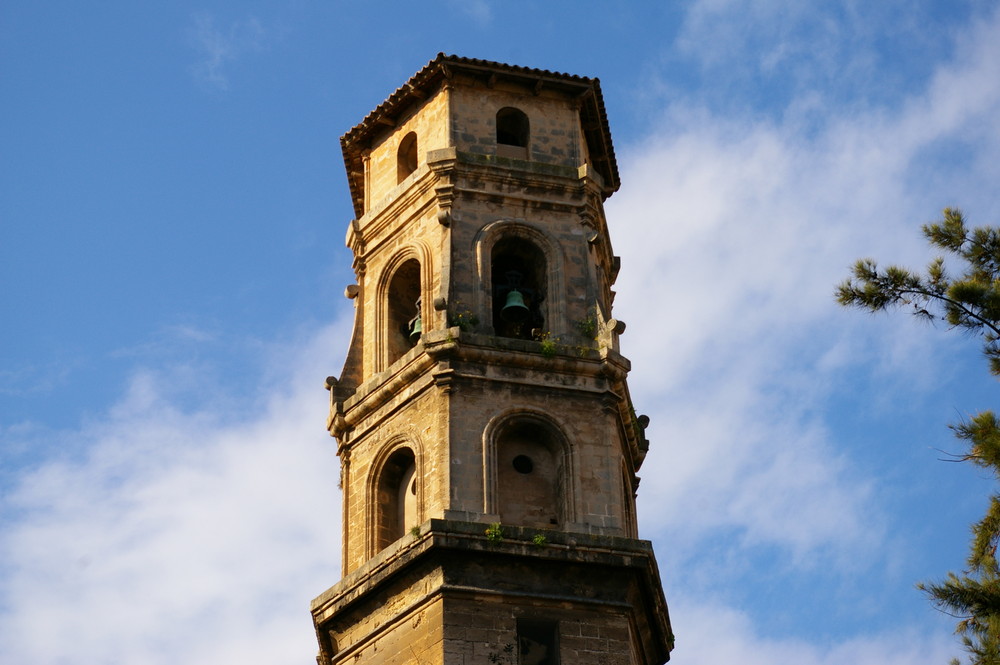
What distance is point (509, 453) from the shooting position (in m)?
35.8

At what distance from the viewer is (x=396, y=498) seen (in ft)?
119

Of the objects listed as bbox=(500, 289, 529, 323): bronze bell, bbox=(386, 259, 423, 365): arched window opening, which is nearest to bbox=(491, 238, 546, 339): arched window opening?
bbox=(500, 289, 529, 323): bronze bell

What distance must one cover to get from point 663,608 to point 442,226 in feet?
26.4

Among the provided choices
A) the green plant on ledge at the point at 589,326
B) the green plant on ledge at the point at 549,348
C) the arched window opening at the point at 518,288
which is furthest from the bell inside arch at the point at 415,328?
the green plant on ledge at the point at 589,326

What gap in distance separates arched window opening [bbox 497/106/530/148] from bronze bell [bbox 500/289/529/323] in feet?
13.6

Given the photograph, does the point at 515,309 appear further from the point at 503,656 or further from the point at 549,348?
the point at 503,656

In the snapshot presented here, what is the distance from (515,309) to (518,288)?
2.68 feet

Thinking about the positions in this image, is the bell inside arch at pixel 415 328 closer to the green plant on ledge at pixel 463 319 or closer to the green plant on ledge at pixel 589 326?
the green plant on ledge at pixel 463 319

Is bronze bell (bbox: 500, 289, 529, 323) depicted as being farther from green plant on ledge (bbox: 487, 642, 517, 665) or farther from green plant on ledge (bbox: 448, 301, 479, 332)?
green plant on ledge (bbox: 487, 642, 517, 665)

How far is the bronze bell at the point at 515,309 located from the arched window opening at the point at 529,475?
2478 millimetres

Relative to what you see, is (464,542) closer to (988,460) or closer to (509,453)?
(509,453)

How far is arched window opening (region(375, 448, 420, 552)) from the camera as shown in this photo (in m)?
35.6

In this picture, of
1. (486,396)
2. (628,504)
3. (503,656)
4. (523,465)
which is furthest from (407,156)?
(503,656)

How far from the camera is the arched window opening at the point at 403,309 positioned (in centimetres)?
3809
